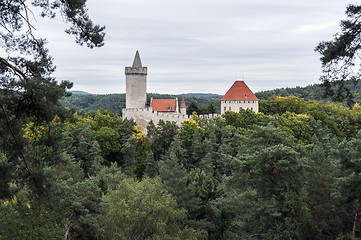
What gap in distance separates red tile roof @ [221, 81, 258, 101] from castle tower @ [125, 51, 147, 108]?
34.2 ft

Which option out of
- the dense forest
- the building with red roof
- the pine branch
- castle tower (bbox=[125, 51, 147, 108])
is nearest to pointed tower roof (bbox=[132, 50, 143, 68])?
castle tower (bbox=[125, 51, 147, 108])

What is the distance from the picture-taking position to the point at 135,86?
45312 millimetres

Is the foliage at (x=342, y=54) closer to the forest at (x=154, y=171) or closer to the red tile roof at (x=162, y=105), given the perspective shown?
the forest at (x=154, y=171)

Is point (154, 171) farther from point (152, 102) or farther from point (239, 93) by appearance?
point (239, 93)

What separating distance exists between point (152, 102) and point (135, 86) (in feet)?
8.97

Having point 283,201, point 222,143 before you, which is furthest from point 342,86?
point 222,143

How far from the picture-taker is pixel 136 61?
46.0m

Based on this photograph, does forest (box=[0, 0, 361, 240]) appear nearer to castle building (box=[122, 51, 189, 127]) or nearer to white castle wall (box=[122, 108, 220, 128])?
white castle wall (box=[122, 108, 220, 128])

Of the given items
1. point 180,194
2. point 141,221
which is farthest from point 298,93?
point 141,221

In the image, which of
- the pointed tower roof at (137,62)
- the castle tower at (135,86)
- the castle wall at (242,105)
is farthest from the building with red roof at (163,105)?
the castle wall at (242,105)

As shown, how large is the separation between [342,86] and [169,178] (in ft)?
57.5

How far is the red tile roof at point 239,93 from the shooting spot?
46969 millimetres

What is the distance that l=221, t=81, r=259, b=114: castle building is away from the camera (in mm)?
46812

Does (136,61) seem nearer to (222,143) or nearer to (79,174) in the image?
(222,143)
